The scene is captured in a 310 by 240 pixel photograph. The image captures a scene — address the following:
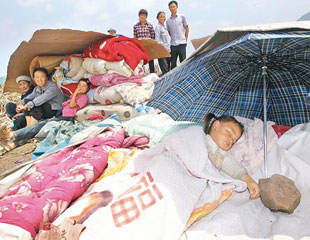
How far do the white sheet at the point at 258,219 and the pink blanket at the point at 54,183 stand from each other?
70 cm

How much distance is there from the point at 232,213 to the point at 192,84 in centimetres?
87

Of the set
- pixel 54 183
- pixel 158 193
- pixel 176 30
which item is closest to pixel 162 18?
pixel 176 30

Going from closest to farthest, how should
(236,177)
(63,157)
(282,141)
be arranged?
(236,177) < (282,141) < (63,157)

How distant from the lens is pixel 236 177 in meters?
1.56

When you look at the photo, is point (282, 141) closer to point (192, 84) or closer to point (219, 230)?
point (192, 84)

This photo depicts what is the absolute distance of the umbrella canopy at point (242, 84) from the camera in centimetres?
144

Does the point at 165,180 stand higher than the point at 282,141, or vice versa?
the point at 165,180

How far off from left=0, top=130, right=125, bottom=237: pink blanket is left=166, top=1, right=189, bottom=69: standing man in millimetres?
3499

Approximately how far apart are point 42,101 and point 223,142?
9.15 ft

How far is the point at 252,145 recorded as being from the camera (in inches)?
70.7

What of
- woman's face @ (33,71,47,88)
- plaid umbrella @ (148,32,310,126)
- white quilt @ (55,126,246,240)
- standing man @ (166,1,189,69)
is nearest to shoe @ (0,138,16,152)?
woman's face @ (33,71,47,88)

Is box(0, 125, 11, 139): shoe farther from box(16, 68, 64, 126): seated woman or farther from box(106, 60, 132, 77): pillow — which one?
box(106, 60, 132, 77): pillow

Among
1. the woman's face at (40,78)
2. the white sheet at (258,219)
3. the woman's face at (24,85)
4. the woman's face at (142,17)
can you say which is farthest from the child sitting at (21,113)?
the white sheet at (258,219)

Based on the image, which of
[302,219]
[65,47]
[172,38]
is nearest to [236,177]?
[302,219]
